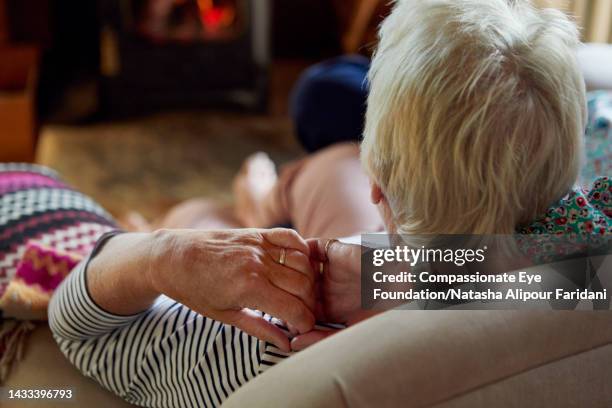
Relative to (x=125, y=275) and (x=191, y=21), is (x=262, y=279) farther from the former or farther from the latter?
(x=191, y=21)

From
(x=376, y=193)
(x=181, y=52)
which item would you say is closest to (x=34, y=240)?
(x=376, y=193)

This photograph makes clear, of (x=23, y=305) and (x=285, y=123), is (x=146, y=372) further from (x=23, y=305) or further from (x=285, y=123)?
(x=285, y=123)

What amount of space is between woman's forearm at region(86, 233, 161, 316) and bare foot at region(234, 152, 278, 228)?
78cm

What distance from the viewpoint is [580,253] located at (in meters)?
0.81

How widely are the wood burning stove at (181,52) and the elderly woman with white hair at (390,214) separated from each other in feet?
6.05

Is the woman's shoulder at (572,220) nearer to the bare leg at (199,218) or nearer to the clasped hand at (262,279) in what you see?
the clasped hand at (262,279)

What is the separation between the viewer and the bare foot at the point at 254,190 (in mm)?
1864

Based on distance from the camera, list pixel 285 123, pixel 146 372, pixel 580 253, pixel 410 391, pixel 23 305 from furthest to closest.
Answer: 1. pixel 285 123
2. pixel 23 305
3. pixel 146 372
4. pixel 580 253
5. pixel 410 391

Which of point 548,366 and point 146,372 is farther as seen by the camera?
point 146,372

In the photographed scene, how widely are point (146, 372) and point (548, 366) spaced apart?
512mm

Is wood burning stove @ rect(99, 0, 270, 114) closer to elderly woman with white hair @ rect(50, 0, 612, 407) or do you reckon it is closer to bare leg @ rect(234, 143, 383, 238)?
bare leg @ rect(234, 143, 383, 238)

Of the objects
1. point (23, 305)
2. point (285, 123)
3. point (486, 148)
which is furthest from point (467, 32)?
point (285, 123)

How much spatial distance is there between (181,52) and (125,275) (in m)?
2.00

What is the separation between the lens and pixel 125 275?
37.3 inches
